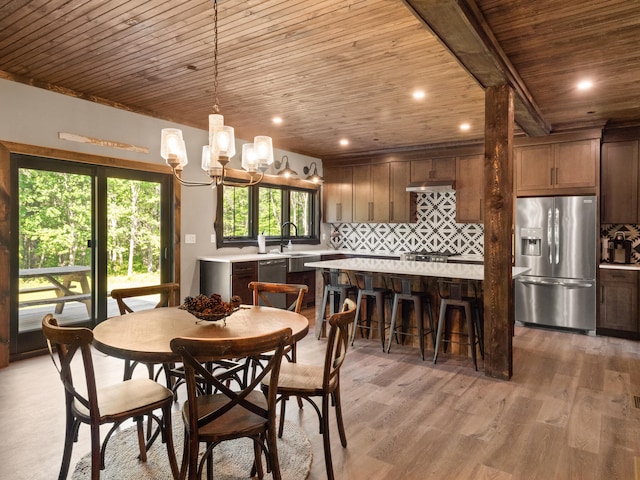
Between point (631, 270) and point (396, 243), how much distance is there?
344cm

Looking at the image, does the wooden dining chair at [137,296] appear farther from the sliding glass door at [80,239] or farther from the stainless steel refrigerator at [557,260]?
the stainless steel refrigerator at [557,260]

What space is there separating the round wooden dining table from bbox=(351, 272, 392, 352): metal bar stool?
1.81m

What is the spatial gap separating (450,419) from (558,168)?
4017 millimetres

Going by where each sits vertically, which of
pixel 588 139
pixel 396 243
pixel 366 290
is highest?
pixel 588 139

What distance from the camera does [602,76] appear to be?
11.9 ft

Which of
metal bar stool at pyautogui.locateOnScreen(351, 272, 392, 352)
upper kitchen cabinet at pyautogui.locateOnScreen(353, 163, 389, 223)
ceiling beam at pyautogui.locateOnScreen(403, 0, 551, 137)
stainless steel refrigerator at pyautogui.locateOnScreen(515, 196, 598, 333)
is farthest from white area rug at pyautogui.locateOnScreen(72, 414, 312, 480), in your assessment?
upper kitchen cabinet at pyautogui.locateOnScreen(353, 163, 389, 223)

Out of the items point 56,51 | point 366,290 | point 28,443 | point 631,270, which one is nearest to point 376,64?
point 366,290

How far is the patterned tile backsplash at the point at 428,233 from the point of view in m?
6.72

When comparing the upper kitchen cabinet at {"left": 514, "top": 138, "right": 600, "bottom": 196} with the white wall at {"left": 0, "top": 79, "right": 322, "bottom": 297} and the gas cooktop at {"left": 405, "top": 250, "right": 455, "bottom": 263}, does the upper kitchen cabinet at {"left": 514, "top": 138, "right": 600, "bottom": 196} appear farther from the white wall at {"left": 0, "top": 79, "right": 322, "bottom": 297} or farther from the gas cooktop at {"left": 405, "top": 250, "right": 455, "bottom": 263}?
the white wall at {"left": 0, "top": 79, "right": 322, "bottom": 297}

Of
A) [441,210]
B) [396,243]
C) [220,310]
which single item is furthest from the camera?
[396,243]

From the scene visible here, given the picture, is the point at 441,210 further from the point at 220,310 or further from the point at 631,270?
the point at 220,310

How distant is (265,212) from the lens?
22.0 feet

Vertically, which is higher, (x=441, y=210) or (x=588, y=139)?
(x=588, y=139)

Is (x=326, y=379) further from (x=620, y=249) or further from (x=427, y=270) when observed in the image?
(x=620, y=249)
